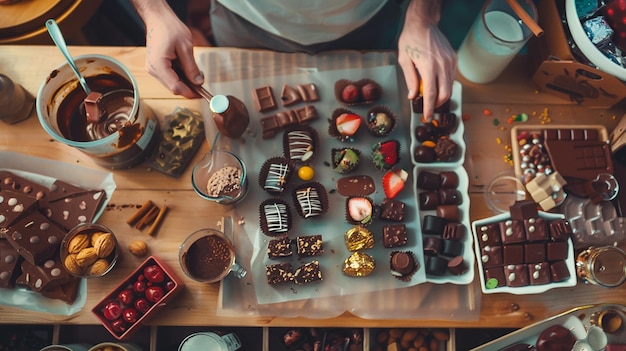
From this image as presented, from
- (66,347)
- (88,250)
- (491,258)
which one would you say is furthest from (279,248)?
(66,347)

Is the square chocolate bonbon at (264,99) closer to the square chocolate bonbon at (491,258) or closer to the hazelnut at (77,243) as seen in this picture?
the hazelnut at (77,243)

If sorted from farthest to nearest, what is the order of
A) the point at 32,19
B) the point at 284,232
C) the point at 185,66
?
the point at 32,19 → the point at 284,232 → the point at 185,66

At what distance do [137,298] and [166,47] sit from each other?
0.73 metres

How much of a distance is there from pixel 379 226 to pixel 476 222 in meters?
0.30

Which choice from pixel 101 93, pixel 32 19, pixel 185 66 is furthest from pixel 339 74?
pixel 32 19

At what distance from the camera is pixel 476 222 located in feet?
4.98

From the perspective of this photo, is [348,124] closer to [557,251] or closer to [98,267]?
[557,251]

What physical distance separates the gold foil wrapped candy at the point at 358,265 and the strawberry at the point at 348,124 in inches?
15.6

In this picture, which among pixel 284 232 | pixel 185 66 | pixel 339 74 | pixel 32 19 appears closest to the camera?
pixel 185 66

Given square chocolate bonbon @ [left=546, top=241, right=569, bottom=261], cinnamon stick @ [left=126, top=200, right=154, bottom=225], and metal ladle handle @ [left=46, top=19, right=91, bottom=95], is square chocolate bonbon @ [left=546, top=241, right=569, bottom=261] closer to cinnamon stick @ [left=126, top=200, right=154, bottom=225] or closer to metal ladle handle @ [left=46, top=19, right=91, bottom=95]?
cinnamon stick @ [left=126, top=200, right=154, bottom=225]

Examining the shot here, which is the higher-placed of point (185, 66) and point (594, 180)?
point (185, 66)

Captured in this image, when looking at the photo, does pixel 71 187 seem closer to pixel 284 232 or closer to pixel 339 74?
pixel 284 232

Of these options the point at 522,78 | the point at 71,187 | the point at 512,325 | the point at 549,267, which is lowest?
the point at 512,325

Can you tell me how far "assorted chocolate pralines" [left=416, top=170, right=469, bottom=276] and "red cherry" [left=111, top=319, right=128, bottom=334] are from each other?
0.91 m
